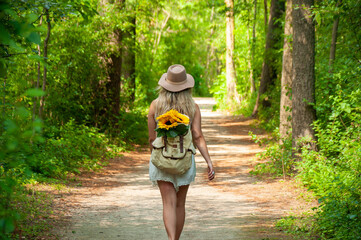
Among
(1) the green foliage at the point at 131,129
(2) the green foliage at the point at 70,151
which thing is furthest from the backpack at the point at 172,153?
(1) the green foliage at the point at 131,129

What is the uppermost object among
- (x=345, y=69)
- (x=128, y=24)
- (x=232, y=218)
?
(x=128, y=24)

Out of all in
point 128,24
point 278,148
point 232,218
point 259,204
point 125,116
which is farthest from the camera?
point 125,116

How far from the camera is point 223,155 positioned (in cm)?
1540

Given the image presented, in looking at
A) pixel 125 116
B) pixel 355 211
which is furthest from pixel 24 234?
pixel 125 116

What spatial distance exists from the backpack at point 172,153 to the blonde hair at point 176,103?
25cm

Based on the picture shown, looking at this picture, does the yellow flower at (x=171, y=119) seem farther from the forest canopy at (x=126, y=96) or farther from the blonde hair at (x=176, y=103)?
the forest canopy at (x=126, y=96)

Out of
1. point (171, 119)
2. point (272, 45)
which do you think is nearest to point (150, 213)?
point (171, 119)

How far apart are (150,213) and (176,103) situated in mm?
3141

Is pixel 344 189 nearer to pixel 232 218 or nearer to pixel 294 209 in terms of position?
pixel 294 209

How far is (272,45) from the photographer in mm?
21875

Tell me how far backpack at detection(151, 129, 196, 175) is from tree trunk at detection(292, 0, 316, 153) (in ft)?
17.8

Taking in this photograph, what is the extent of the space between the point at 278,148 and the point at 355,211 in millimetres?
5962

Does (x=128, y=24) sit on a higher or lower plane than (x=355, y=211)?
higher

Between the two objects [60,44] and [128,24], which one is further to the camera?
[128,24]
